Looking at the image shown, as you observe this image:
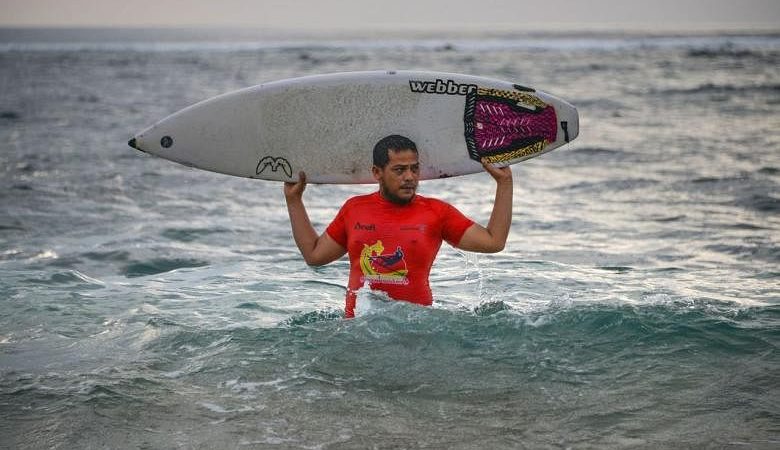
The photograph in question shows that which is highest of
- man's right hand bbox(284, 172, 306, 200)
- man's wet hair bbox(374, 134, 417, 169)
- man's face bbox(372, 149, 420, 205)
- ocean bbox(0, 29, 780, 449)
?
man's wet hair bbox(374, 134, 417, 169)

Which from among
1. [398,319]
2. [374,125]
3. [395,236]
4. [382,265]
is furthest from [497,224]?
[374,125]

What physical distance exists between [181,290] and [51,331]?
1418 millimetres

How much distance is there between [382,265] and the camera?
218 inches

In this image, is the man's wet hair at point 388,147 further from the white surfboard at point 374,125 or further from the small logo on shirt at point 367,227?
the white surfboard at point 374,125

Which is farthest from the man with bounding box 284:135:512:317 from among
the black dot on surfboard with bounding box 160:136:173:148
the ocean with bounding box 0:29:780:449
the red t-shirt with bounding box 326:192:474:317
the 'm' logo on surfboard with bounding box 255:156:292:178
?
the black dot on surfboard with bounding box 160:136:173:148

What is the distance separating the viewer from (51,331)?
21.3 ft

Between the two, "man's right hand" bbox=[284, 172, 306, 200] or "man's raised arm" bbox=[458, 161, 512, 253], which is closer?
"man's raised arm" bbox=[458, 161, 512, 253]

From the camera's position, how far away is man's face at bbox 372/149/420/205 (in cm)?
533

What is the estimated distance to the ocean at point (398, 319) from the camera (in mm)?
4871

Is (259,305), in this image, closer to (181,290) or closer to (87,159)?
(181,290)

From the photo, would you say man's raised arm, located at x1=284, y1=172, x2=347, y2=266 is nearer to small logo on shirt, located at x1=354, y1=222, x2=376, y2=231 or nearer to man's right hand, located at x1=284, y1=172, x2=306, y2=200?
man's right hand, located at x1=284, y1=172, x2=306, y2=200

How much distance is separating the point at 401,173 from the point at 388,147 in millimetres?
168

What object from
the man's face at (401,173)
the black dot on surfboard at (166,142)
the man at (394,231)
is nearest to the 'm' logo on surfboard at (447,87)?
the man at (394,231)

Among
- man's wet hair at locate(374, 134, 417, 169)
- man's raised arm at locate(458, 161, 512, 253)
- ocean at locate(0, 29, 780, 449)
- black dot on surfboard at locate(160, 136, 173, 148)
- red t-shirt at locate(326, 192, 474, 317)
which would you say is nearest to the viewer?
ocean at locate(0, 29, 780, 449)
